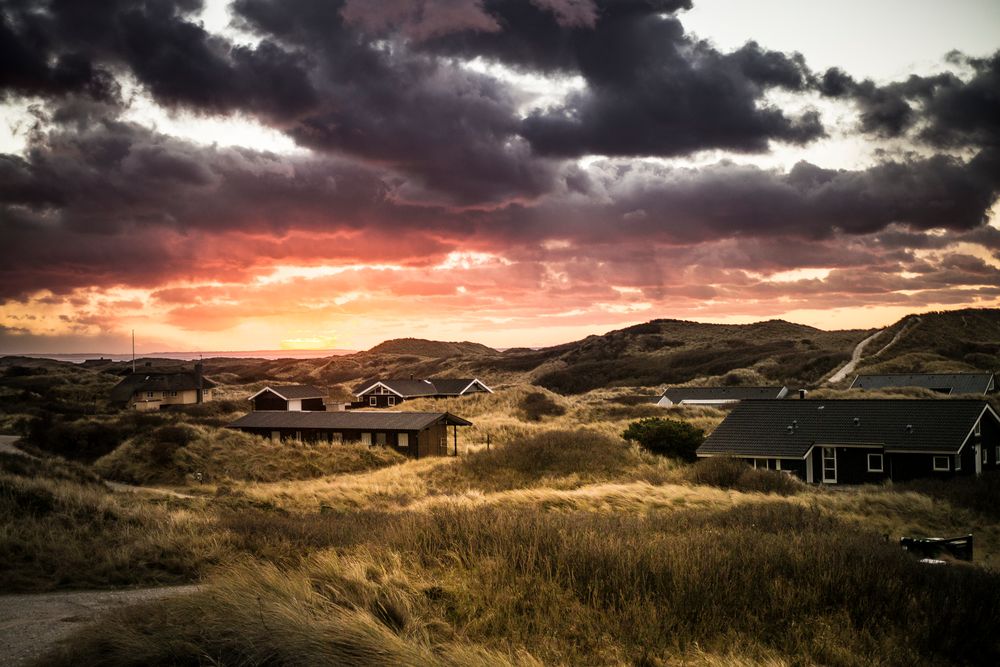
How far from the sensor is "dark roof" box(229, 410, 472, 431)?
158ft

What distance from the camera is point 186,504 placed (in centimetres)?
2389

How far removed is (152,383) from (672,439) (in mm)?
71013

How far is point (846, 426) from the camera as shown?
37.7 metres

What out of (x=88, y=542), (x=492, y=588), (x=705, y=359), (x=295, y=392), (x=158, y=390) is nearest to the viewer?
(x=492, y=588)

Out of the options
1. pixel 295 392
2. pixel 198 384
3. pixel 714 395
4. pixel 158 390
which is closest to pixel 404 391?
pixel 295 392

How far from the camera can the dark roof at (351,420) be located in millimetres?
48250

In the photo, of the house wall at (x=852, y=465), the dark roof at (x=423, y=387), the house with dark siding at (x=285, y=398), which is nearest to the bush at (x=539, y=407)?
the dark roof at (x=423, y=387)

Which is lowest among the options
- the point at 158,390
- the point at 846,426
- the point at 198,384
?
the point at 846,426

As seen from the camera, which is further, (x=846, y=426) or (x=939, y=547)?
(x=846, y=426)

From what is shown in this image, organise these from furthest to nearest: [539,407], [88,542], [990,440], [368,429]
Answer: [539,407], [368,429], [990,440], [88,542]

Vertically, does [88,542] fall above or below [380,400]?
above

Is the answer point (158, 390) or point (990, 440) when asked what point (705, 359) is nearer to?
point (990, 440)

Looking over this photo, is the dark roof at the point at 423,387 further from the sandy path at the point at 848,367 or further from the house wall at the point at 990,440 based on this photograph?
the house wall at the point at 990,440

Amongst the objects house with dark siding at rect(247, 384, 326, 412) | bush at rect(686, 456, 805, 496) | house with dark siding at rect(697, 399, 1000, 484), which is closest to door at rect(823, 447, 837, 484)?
house with dark siding at rect(697, 399, 1000, 484)
